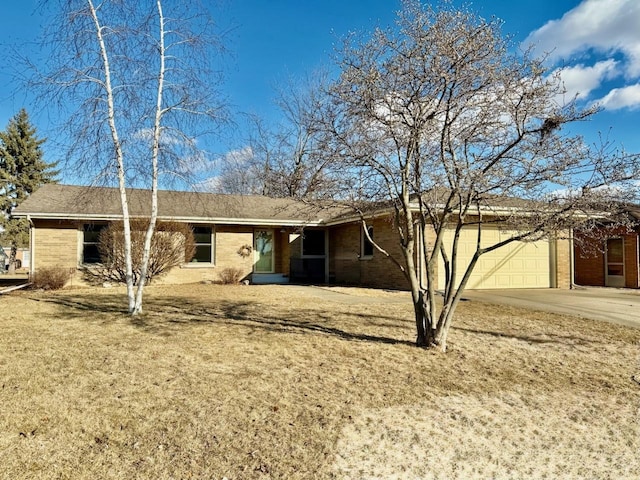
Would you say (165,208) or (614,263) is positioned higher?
(165,208)

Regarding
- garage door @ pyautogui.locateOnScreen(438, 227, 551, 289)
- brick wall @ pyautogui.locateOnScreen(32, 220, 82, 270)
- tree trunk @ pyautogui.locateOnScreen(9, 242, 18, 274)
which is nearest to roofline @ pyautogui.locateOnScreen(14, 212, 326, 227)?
brick wall @ pyautogui.locateOnScreen(32, 220, 82, 270)

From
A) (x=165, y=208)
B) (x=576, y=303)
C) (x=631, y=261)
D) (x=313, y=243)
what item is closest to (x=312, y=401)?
(x=576, y=303)

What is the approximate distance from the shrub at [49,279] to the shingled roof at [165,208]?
Result: 1810 mm

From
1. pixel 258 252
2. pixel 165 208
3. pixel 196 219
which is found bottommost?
pixel 258 252

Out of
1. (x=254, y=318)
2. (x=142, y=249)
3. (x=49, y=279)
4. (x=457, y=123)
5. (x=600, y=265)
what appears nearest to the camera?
(x=457, y=123)

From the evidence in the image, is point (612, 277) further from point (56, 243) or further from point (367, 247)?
point (56, 243)

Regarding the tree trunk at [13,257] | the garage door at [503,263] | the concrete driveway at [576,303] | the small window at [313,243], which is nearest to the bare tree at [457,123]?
the concrete driveway at [576,303]

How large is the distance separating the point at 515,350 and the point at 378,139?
3.68 metres

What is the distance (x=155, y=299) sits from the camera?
39.0 feet

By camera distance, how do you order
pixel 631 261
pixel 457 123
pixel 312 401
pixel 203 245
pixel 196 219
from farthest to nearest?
pixel 203 245, pixel 631 261, pixel 196 219, pixel 457 123, pixel 312 401

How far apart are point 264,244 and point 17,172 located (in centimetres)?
3385

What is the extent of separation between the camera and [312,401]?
→ 441 cm

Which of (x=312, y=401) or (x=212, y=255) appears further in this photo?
(x=212, y=255)

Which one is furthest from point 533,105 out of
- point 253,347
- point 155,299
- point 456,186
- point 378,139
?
point 155,299
